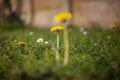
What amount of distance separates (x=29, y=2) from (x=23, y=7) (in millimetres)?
357

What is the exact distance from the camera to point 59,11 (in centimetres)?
680

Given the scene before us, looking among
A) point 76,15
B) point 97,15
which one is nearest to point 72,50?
point 97,15

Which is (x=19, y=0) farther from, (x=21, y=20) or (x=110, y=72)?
(x=110, y=72)

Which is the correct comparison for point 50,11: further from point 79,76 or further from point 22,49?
point 79,76

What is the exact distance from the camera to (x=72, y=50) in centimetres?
264

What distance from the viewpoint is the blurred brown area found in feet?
18.5

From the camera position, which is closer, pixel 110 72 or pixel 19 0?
pixel 110 72

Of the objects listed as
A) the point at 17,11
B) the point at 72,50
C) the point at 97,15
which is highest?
the point at 17,11

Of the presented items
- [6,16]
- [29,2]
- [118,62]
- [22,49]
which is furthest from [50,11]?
[118,62]

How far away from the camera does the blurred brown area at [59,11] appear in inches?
222

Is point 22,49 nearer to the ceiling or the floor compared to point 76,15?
nearer to the floor

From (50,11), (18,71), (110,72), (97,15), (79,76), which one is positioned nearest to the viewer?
(79,76)

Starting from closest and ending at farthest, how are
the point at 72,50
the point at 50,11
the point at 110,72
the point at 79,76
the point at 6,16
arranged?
1. the point at 79,76
2. the point at 110,72
3. the point at 72,50
4. the point at 50,11
5. the point at 6,16

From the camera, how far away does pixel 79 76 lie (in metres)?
1.59
